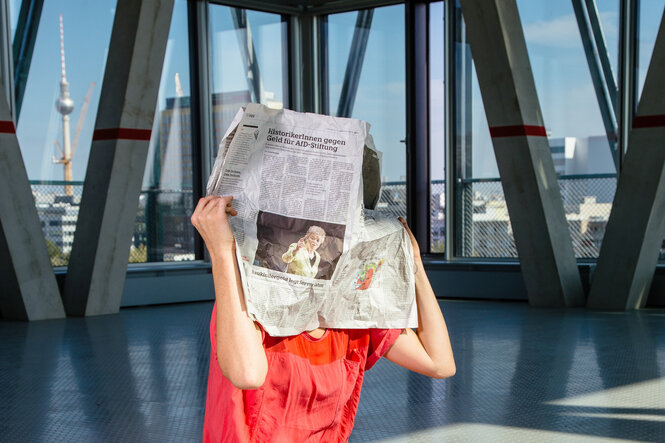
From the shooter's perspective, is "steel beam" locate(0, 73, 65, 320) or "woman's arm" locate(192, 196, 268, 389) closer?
"woman's arm" locate(192, 196, 268, 389)

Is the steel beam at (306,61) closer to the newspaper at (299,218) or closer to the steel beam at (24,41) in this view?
the steel beam at (24,41)

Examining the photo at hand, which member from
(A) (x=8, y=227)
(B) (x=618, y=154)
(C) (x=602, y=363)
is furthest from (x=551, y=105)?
(A) (x=8, y=227)

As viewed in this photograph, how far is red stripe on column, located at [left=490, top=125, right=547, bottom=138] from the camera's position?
7.26 meters

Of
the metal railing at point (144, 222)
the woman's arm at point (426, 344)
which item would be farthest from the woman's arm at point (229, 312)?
the metal railing at point (144, 222)

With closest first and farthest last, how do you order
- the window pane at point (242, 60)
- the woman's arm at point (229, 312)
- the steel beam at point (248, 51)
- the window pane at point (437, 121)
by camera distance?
the woman's arm at point (229, 312), the window pane at point (437, 121), the window pane at point (242, 60), the steel beam at point (248, 51)

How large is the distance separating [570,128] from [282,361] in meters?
7.78

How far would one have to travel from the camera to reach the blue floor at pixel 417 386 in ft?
11.0

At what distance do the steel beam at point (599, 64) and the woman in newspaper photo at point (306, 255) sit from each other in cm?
768

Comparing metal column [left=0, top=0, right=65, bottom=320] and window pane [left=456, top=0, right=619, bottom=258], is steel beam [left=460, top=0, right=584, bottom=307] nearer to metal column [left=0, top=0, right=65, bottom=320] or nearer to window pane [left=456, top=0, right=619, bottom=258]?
window pane [left=456, top=0, right=619, bottom=258]

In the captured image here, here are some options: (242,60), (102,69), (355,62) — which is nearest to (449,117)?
(355,62)

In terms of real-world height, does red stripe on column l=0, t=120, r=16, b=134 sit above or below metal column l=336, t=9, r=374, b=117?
Result: below

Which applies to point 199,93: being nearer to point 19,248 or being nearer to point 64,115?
point 64,115

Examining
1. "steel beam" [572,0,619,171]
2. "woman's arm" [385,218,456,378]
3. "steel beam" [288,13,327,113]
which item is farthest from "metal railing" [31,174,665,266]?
"woman's arm" [385,218,456,378]

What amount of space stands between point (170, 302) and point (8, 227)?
2200 mm
